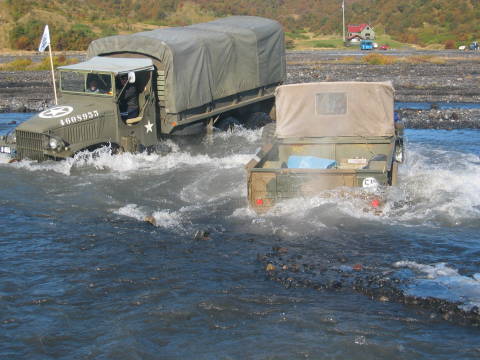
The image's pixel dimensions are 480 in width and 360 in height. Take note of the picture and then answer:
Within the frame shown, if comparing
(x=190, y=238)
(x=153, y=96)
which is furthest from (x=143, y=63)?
(x=190, y=238)

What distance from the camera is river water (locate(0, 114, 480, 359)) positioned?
7.15 m

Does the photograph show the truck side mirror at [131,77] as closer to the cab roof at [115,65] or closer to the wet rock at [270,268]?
the cab roof at [115,65]

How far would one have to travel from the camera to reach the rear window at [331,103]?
12826mm

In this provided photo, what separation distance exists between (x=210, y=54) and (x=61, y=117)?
4250mm

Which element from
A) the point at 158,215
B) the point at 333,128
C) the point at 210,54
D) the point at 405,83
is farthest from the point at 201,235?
the point at 405,83

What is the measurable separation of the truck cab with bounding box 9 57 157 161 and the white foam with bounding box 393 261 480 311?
7.67 meters

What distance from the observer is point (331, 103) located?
1294 centimetres

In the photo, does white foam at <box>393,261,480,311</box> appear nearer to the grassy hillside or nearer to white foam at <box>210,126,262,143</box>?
white foam at <box>210,126,262,143</box>

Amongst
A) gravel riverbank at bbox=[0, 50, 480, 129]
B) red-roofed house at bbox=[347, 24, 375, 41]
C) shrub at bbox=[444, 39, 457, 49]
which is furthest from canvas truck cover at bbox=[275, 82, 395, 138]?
red-roofed house at bbox=[347, 24, 375, 41]

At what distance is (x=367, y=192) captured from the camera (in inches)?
408

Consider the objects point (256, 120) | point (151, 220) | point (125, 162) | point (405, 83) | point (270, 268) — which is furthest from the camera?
point (405, 83)

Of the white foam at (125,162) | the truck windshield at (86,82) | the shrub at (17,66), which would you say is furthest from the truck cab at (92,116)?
the shrub at (17,66)

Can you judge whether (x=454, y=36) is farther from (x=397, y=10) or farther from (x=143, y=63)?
(x=143, y=63)

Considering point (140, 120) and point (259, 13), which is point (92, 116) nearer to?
point (140, 120)
